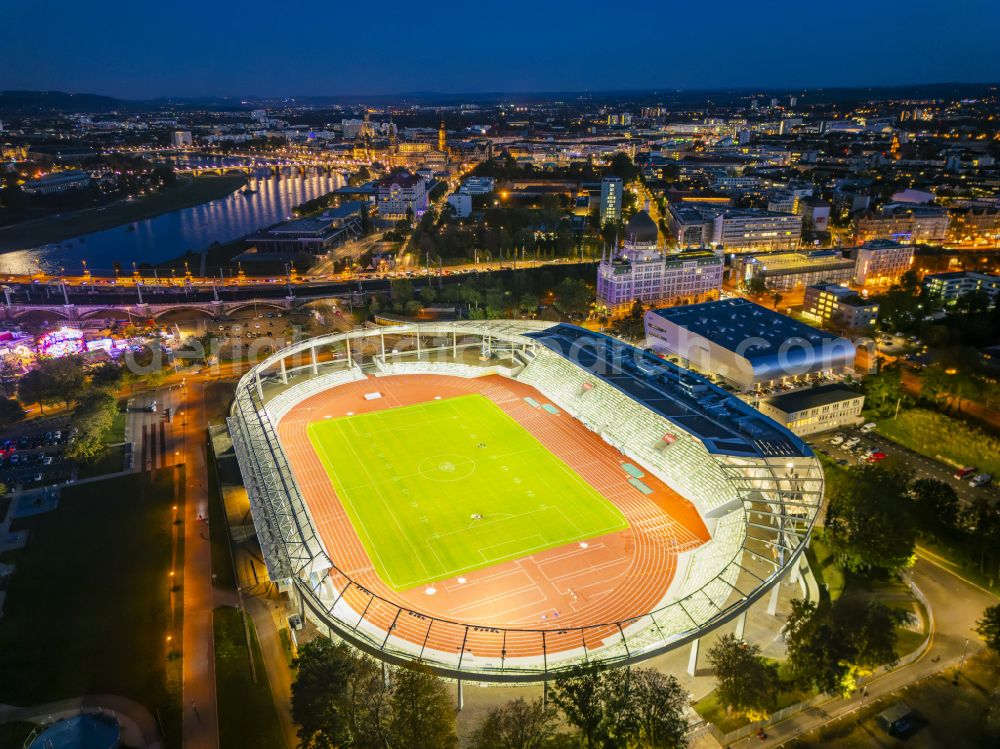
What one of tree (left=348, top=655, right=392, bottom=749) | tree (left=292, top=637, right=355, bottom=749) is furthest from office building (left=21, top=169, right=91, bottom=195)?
tree (left=348, top=655, right=392, bottom=749)

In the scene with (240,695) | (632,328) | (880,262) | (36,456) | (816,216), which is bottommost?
(240,695)

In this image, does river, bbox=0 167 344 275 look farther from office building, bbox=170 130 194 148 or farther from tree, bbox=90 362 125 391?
office building, bbox=170 130 194 148

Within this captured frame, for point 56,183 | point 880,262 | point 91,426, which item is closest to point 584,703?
point 91,426

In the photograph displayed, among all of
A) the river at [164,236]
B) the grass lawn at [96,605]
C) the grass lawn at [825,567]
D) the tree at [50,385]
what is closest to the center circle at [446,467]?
the grass lawn at [96,605]

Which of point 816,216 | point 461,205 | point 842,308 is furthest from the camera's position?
point 461,205

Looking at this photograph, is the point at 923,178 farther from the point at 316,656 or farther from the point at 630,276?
the point at 316,656

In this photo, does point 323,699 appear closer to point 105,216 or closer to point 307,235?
point 307,235

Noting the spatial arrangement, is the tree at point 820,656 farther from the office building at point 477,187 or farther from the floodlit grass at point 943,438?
the office building at point 477,187
